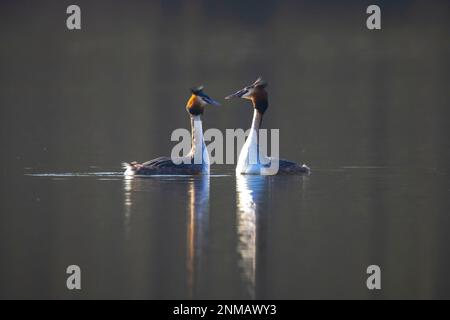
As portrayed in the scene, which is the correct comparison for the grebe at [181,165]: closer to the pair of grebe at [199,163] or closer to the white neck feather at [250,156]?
the pair of grebe at [199,163]

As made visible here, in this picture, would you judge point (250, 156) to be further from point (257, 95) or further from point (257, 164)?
point (257, 95)

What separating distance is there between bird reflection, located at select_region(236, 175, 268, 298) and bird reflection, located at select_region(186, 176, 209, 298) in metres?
0.47

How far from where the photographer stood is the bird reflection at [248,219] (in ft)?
45.8

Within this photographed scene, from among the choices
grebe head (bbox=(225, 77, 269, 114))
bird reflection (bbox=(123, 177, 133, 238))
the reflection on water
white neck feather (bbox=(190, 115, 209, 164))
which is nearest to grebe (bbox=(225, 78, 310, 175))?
grebe head (bbox=(225, 77, 269, 114))

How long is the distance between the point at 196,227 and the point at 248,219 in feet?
3.40

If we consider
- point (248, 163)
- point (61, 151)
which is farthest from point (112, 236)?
point (61, 151)

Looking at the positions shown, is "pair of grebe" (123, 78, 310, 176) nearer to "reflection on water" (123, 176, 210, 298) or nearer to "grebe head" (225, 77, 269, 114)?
"grebe head" (225, 77, 269, 114)

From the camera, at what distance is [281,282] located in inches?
531

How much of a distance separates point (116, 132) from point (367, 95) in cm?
2442

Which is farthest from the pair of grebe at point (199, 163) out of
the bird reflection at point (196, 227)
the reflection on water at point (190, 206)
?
the bird reflection at point (196, 227)

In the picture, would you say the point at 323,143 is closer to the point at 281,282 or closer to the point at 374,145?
the point at 374,145

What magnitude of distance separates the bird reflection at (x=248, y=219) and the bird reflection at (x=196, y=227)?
1.54 feet

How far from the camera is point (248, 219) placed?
1734cm

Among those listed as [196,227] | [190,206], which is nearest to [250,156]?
[190,206]
